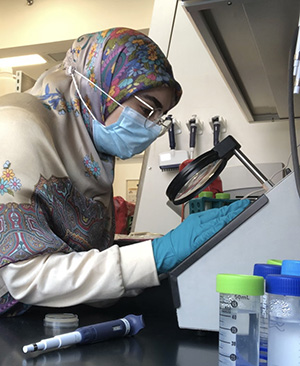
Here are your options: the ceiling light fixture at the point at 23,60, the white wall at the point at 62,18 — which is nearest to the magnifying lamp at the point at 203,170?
the white wall at the point at 62,18

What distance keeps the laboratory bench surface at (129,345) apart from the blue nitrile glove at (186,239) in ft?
0.37

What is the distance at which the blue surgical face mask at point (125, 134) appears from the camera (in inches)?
45.5

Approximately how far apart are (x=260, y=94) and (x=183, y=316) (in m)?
1.07

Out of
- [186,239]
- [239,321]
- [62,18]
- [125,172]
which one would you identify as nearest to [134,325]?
[186,239]

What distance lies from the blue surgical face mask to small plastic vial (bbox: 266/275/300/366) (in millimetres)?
781

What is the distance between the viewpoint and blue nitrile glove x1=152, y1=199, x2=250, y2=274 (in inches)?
31.7

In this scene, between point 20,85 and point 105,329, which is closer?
point 105,329

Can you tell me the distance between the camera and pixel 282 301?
439mm

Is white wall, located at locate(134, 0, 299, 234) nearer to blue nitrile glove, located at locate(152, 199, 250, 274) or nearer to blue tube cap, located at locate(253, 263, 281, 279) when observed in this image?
blue nitrile glove, located at locate(152, 199, 250, 274)

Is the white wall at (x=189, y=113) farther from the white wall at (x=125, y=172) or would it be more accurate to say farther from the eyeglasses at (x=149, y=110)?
the white wall at (x=125, y=172)

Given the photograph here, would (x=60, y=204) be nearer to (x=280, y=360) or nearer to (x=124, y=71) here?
(x=124, y=71)

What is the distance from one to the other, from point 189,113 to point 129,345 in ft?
5.02

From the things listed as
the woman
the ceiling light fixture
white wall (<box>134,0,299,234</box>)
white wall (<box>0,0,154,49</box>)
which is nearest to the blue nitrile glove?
the woman

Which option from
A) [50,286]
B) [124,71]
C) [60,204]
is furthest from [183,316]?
[124,71]
